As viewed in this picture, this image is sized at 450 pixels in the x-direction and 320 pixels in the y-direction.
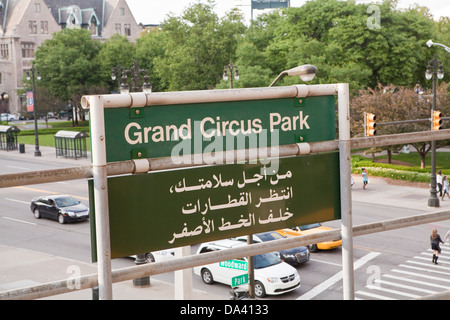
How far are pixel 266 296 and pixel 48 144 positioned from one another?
4603 centimetres

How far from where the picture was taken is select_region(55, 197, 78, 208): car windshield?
29822 mm

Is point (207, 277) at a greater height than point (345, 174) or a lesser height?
lesser

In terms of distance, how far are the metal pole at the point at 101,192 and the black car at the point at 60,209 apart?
26715 mm

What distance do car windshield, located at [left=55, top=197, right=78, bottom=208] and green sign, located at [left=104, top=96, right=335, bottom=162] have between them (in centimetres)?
2702

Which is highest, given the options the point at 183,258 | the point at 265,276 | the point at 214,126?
the point at 214,126

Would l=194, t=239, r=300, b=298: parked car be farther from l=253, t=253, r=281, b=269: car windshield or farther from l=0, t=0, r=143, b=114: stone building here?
l=0, t=0, r=143, b=114: stone building

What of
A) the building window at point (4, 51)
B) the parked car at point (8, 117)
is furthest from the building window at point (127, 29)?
the parked car at point (8, 117)

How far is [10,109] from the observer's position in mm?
101250

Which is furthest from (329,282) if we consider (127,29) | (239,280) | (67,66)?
(127,29)

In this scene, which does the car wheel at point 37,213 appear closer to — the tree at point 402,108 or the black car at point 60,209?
the black car at point 60,209

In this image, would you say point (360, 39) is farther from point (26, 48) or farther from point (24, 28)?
point (26, 48)

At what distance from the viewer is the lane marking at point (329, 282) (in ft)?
61.7

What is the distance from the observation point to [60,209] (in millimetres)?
29344

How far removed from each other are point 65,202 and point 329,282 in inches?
612
